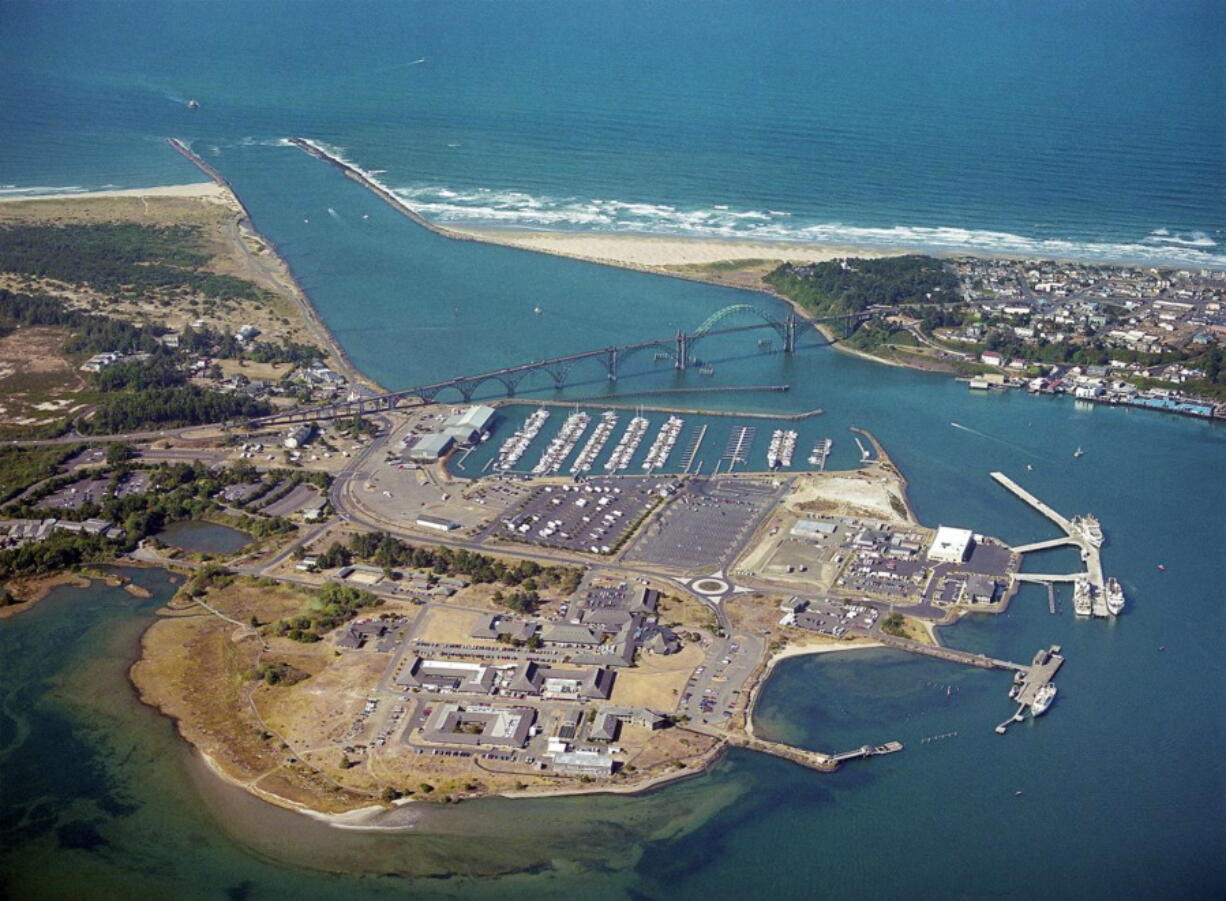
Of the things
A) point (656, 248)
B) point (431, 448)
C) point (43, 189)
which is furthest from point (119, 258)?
point (431, 448)

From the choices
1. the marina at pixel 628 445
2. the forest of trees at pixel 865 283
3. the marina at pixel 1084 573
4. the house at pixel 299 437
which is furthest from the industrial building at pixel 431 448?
the forest of trees at pixel 865 283

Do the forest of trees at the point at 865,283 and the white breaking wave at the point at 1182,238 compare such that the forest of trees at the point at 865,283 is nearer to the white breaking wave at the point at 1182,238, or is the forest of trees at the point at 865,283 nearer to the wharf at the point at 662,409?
the wharf at the point at 662,409

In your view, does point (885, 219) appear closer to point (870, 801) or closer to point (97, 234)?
point (97, 234)

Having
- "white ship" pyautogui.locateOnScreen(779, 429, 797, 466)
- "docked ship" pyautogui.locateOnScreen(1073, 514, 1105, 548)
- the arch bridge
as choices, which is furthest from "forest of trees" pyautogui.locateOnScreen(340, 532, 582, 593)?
"docked ship" pyautogui.locateOnScreen(1073, 514, 1105, 548)

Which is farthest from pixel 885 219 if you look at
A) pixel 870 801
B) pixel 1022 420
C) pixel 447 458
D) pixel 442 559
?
pixel 870 801

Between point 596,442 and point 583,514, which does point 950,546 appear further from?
point 596,442
